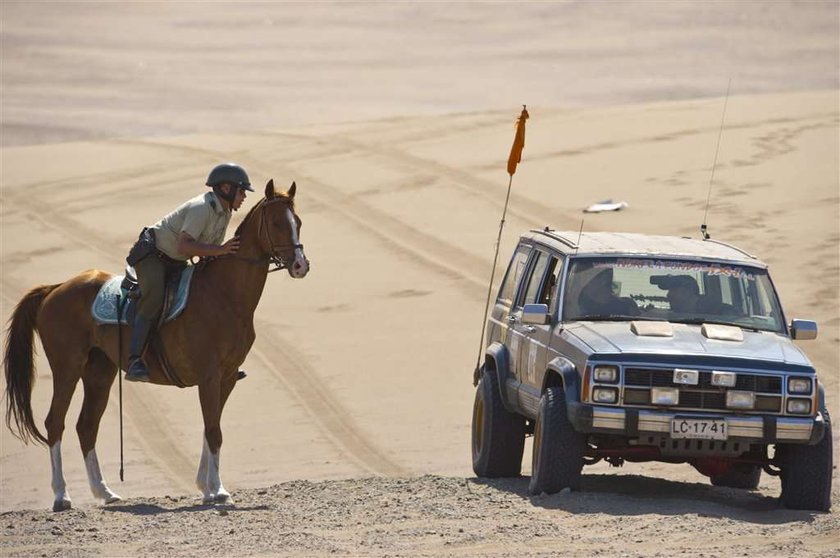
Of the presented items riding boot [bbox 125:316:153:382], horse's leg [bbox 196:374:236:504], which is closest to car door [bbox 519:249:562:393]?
horse's leg [bbox 196:374:236:504]

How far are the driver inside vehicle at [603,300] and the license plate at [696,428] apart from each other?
4.53ft

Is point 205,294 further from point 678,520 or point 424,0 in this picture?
point 424,0

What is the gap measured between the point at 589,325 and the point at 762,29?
44.2 m

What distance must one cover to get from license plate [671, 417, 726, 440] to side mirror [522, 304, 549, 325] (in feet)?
4.71

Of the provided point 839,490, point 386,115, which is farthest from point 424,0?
point 839,490

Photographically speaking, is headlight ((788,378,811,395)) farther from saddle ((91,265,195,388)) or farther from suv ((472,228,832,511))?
saddle ((91,265,195,388))

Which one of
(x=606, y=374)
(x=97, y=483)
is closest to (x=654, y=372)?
(x=606, y=374)

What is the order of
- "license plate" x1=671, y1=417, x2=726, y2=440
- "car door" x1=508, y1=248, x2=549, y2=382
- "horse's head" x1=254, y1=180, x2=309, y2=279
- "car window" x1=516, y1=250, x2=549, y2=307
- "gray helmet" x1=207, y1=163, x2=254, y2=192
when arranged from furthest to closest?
"car window" x1=516, y1=250, x2=549, y2=307, "car door" x1=508, y1=248, x2=549, y2=382, "gray helmet" x1=207, y1=163, x2=254, y2=192, "horse's head" x1=254, y1=180, x2=309, y2=279, "license plate" x1=671, y1=417, x2=726, y2=440

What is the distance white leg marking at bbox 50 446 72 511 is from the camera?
12773mm

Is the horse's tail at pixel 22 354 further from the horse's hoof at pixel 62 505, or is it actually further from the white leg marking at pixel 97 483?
the horse's hoof at pixel 62 505

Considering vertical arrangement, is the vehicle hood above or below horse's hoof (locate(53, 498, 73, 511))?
above

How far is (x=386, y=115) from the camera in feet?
130

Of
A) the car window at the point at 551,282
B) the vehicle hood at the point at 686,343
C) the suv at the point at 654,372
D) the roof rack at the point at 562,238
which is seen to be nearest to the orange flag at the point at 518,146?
the roof rack at the point at 562,238

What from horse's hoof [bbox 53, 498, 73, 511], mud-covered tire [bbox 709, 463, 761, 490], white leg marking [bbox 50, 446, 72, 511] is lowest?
horse's hoof [bbox 53, 498, 73, 511]
